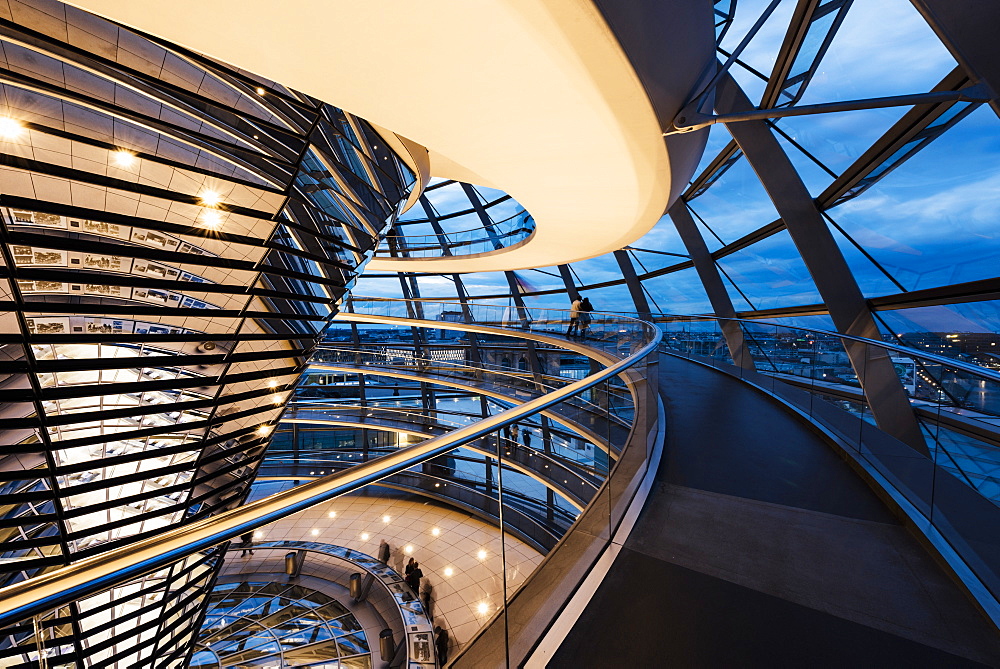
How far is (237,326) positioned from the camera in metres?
6.64

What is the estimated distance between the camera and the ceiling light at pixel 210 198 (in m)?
5.54

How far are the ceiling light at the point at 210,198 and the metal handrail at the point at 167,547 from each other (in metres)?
5.38

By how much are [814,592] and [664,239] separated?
17.5m

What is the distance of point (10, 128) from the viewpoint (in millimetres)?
4445

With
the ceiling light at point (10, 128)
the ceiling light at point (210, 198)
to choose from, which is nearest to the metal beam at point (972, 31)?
the ceiling light at point (210, 198)

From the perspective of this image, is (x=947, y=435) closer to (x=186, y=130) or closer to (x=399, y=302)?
(x=186, y=130)

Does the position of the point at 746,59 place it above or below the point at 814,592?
above

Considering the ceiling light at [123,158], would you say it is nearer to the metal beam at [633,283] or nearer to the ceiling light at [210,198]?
the ceiling light at [210,198]

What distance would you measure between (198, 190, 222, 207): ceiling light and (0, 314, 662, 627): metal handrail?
17.6 ft

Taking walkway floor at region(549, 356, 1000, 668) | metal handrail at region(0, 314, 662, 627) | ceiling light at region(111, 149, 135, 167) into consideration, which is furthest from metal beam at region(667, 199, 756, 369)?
metal handrail at region(0, 314, 662, 627)

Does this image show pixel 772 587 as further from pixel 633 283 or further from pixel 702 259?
pixel 633 283

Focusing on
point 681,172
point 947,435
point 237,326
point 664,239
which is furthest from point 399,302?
point 947,435

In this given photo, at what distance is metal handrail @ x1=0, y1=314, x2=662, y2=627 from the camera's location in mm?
846

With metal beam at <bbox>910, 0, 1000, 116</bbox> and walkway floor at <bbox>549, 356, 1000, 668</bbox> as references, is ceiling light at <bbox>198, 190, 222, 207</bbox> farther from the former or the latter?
metal beam at <bbox>910, 0, 1000, 116</bbox>
